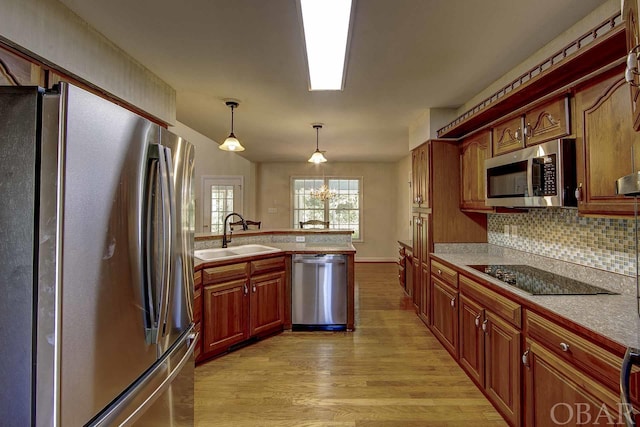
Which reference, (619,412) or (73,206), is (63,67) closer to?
(73,206)

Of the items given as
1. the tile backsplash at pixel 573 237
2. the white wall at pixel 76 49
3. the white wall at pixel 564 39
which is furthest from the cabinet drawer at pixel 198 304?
the white wall at pixel 564 39

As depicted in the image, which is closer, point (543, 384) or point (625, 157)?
point (625, 157)

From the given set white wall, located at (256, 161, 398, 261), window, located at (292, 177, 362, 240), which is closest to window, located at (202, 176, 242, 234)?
white wall, located at (256, 161, 398, 261)

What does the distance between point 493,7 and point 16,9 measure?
264 centimetres

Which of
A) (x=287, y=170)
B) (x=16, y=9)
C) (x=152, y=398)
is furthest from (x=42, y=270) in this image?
(x=287, y=170)

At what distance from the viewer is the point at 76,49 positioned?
6.15 feet

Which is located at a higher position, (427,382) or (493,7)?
(493,7)

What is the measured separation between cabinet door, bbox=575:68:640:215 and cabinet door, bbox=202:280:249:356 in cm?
265

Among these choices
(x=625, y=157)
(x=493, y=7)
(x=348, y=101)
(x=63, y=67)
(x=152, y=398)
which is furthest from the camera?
(x=348, y=101)

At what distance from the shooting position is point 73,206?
78 centimetres

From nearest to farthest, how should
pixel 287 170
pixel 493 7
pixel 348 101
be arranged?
pixel 493 7, pixel 348 101, pixel 287 170

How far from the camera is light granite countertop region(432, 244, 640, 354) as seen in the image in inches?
45.5

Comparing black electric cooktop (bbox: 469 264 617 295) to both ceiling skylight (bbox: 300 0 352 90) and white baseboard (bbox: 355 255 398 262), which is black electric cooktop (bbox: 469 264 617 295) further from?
white baseboard (bbox: 355 255 398 262)

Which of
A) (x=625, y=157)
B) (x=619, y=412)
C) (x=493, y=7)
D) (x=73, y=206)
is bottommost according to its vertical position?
(x=619, y=412)
